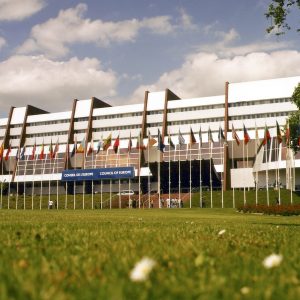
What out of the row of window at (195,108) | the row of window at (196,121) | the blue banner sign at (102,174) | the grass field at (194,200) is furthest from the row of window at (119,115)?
the grass field at (194,200)

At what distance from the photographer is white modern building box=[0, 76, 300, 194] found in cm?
7494

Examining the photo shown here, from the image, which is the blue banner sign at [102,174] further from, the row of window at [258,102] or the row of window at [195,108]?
the row of window at [258,102]

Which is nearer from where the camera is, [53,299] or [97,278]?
[53,299]

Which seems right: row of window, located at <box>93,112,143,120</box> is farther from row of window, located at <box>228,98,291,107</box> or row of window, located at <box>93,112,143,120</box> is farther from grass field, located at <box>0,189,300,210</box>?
grass field, located at <box>0,189,300,210</box>

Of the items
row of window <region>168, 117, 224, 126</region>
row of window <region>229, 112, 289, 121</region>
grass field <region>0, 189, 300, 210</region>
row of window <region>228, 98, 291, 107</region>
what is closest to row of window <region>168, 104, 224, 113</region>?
row of window <region>168, 117, 224, 126</region>

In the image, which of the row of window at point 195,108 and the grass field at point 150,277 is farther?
the row of window at point 195,108

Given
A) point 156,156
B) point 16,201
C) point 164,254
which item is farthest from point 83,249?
point 156,156

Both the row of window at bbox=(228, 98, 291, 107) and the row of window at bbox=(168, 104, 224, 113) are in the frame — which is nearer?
the row of window at bbox=(228, 98, 291, 107)

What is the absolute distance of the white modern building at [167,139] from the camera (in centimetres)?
7494

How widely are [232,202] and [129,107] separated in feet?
127

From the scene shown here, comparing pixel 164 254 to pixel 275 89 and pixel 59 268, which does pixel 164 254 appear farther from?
pixel 275 89

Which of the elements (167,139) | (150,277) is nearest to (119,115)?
(167,139)

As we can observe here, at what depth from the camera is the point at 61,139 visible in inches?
3907

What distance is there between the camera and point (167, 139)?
85.1m
